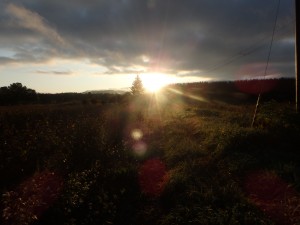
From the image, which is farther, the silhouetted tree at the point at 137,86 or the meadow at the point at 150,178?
the silhouetted tree at the point at 137,86

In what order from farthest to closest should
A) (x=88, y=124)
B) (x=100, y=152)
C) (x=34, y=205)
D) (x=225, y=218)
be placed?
(x=88, y=124), (x=100, y=152), (x=225, y=218), (x=34, y=205)

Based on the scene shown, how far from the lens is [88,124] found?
12.3 metres

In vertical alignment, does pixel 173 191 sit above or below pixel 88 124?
below

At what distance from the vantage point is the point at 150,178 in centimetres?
945

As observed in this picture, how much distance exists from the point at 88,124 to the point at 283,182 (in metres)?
7.25

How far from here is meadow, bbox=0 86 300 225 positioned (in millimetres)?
6359

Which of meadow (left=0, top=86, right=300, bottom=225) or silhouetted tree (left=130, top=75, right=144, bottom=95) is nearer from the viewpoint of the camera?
meadow (left=0, top=86, right=300, bottom=225)

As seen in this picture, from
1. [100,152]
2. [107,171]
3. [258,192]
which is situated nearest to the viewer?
[258,192]

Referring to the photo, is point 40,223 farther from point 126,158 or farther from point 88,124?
point 88,124

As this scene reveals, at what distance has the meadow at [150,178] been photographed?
6359 millimetres

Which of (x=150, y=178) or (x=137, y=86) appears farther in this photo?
(x=137, y=86)

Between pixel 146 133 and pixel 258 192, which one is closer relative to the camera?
pixel 258 192

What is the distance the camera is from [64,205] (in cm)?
658

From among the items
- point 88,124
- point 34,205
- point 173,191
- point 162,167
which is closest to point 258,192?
point 173,191
